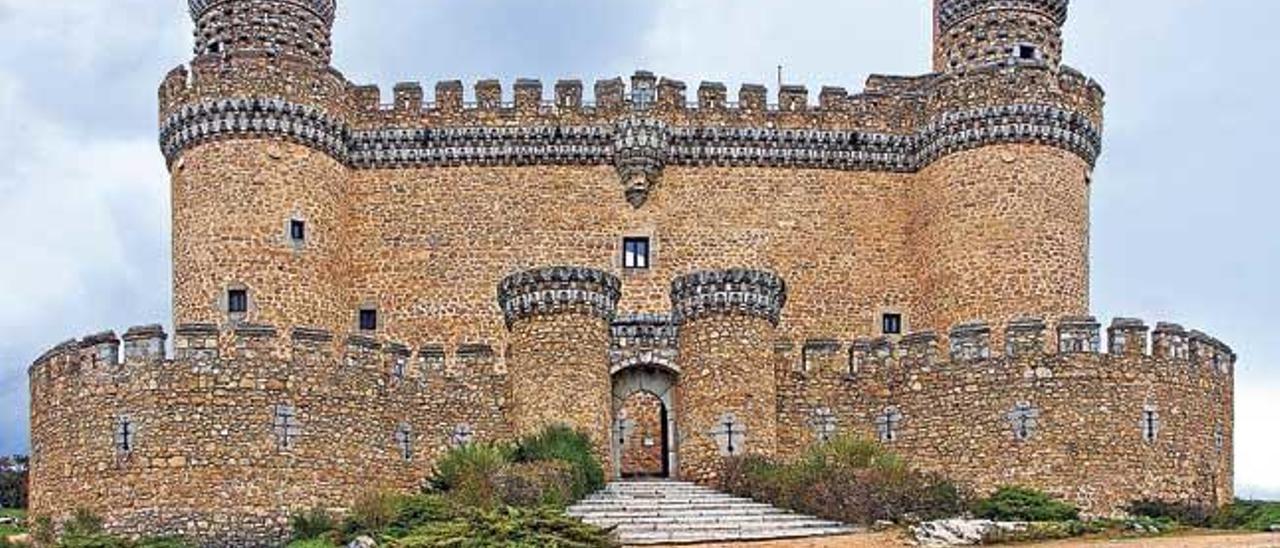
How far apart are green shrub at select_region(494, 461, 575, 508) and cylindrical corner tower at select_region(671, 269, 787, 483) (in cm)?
377

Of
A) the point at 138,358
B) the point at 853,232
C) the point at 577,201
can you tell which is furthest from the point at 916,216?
the point at 138,358

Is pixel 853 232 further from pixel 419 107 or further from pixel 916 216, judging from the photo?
pixel 419 107

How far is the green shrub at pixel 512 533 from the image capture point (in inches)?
1194

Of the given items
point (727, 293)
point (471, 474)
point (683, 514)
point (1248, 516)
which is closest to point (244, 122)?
point (727, 293)

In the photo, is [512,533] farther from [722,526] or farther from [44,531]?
[44,531]

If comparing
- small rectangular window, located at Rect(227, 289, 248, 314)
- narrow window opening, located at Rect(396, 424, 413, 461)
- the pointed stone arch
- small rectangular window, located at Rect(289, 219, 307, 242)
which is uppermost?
small rectangular window, located at Rect(289, 219, 307, 242)

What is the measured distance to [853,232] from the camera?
4969 cm

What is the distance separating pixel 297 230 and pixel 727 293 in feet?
35.8

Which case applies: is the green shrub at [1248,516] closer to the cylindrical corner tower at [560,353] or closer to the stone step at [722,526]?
the stone step at [722,526]

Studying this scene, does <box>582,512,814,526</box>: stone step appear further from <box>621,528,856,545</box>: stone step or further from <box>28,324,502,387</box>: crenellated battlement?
<box>28,324,502,387</box>: crenellated battlement

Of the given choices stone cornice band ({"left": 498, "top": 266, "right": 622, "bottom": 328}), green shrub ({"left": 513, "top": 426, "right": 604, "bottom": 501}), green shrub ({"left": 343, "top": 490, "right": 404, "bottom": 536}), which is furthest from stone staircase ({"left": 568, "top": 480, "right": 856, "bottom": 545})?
stone cornice band ({"left": 498, "top": 266, "right": 622, "bottom": 328})

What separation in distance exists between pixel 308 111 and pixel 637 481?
11.9 m

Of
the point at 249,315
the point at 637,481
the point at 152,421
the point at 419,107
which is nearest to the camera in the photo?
the point at 152,421

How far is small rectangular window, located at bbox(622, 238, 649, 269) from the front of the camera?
49.2m
